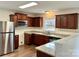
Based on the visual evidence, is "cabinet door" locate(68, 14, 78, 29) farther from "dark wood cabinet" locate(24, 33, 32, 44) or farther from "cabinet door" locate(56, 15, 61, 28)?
"dark wood cabinet" locate(24, 33, 32, 44)

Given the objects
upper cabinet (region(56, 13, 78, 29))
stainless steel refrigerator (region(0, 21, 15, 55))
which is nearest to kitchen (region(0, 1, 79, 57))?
upper cabinet (region(56, 13, 78, 29))

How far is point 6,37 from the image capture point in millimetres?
4320

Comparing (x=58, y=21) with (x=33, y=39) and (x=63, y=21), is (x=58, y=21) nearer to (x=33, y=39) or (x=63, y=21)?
(x=63, y=21)

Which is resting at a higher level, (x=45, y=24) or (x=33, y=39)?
(x=45, y=24)

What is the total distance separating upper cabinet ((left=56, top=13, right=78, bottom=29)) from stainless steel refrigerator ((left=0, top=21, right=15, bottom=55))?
230 cm

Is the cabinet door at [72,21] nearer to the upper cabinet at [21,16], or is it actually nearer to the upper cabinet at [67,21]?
the upper cabinet at [67,21]

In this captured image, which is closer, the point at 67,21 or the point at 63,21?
the point at 67,21

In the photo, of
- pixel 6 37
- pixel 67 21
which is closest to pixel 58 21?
pixel 67 21

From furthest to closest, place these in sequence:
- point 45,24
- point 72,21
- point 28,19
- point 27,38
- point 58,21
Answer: point 28,19 < point 45,24 < point 27,38 < point 58,21 < point 72,21

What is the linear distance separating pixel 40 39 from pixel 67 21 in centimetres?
178

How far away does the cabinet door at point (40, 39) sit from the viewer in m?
5.15

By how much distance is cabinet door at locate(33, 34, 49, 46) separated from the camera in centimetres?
515

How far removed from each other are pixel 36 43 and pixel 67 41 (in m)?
4.30

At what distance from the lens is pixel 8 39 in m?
4.40
